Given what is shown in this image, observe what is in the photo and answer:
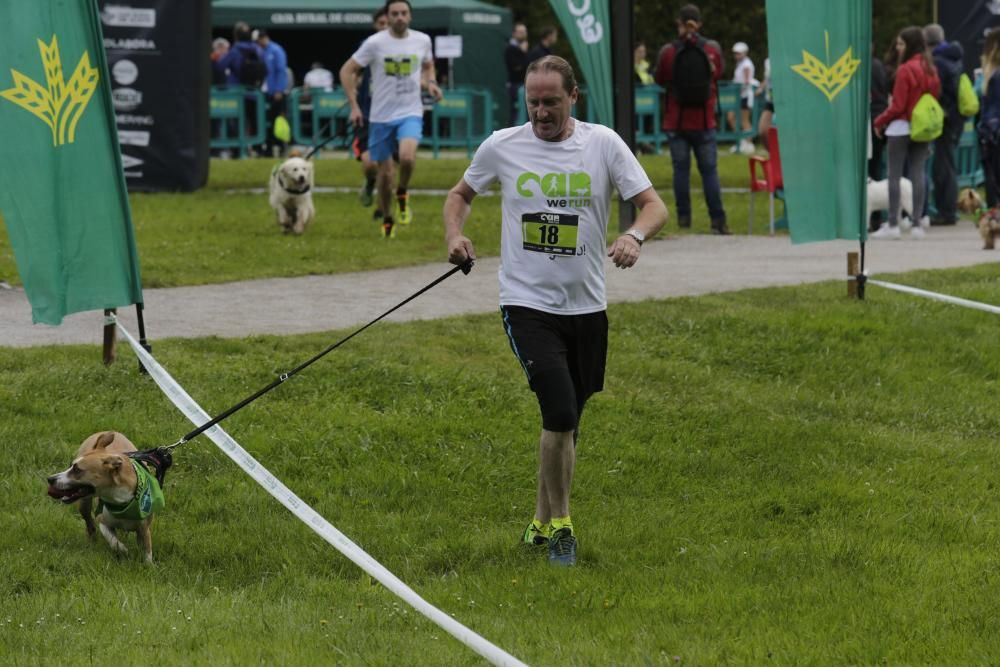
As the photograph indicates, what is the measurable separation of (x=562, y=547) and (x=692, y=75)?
35.3ft

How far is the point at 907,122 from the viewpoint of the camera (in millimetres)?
16328

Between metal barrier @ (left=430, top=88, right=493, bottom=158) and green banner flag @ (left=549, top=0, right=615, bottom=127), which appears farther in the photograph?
metal barrier @ (left=430, top=88, right=493, bottom=158)

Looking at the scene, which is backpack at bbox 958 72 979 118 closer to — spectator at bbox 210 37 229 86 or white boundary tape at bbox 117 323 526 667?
white boundary tape at bbox 117 323 526 667

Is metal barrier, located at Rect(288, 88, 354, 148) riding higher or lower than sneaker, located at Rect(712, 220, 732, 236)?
higher

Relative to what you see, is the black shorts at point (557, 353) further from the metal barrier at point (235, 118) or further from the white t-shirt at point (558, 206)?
the metal barrier at point (235, 118)

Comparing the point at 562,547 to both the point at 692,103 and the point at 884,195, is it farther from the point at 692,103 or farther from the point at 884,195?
the point at 884,195

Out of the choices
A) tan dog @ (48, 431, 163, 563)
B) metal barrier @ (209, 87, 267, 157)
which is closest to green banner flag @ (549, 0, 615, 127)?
tan dog @ (48, 431, 163, 563)

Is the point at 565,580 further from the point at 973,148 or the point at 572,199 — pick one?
the point at 973,148

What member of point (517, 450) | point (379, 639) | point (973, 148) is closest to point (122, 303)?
point (517, 450)

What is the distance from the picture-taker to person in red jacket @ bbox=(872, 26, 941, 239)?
16.2 m

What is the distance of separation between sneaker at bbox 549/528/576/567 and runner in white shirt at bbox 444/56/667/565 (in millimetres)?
11

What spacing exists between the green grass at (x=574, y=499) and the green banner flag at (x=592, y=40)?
11.4 ft

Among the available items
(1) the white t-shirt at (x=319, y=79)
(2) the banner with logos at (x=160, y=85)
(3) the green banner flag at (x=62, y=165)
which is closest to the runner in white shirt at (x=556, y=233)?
(3) the green banner flag at (x=62, y=165)

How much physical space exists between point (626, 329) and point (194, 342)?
2805 millimetres
